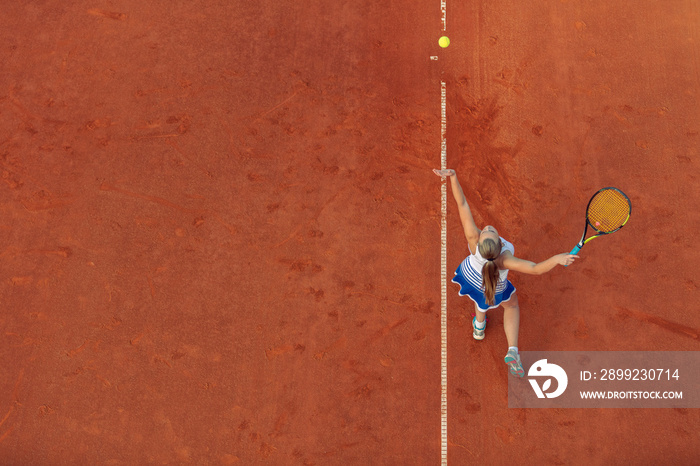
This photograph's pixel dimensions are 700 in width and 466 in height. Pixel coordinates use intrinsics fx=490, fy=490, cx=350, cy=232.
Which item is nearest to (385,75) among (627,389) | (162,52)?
(162,52)

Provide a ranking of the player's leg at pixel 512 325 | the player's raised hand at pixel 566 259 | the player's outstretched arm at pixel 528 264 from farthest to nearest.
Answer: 1. the player's leg at pixel 512 325
2. the player's outstretched arm at pixel 528 264
3. the player's raised hand at pixel 566 259

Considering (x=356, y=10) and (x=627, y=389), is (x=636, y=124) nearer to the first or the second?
(x=627, y=389)

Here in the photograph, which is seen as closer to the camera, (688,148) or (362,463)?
(362,463)

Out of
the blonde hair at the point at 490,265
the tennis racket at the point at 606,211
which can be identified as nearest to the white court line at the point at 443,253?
the blonde hair at the point at 490,265

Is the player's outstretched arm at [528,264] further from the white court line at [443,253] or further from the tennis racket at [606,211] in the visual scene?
the white court line at [443,253]

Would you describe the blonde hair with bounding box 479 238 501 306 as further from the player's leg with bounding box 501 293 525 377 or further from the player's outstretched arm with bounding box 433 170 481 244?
the player's leg with bounding box 501 293 525 377

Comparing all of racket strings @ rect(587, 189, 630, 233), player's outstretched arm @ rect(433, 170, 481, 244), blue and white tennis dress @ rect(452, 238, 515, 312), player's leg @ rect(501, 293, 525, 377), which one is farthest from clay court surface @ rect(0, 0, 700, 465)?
player's outstretched arm @ rect(433, 170, 481, 244)
